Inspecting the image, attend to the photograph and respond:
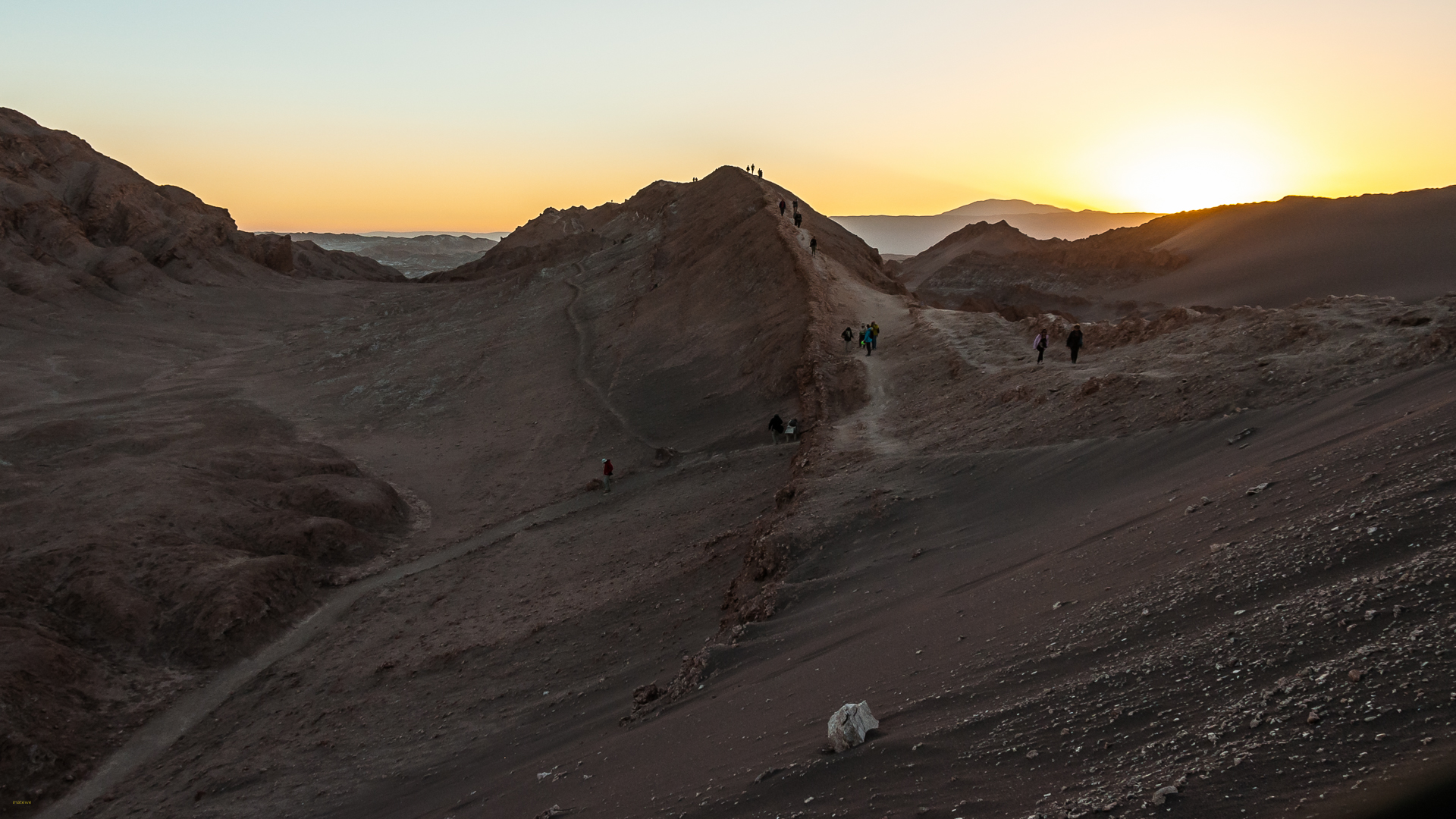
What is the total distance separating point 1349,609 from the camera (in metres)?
5.56

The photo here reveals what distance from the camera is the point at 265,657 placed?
57.5 ft

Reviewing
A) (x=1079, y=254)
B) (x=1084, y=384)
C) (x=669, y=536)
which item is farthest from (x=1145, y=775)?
(x=1079, y=254)

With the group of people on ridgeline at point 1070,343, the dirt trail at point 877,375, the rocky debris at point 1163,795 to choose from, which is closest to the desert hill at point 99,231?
the dirt trail at point 877,375

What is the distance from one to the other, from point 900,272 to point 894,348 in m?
55.9

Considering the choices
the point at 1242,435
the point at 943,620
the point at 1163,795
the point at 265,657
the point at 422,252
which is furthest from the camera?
the point at 422,252

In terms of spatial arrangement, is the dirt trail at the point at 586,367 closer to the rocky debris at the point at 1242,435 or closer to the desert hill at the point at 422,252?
the rocky debris at the point at 1242,435

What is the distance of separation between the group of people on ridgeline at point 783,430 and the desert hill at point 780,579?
0.47m

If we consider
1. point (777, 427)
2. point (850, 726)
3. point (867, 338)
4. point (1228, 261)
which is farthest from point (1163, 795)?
point (1228, 261)

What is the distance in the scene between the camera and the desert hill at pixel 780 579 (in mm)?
5590

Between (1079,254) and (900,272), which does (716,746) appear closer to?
(1079,254)

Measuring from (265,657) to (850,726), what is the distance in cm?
1463

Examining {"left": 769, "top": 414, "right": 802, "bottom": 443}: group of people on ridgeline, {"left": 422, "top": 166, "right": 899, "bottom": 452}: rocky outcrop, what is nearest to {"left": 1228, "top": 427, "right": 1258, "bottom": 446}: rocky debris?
{"left": 422, "top": 166, "right": 899, "bottom": 452}: rocky outcrop

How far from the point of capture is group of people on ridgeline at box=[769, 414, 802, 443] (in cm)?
2216

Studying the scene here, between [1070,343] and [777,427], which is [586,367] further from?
[1070,343]
